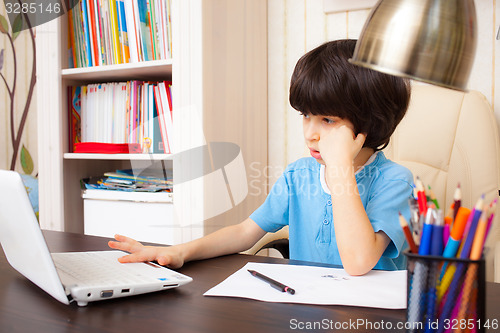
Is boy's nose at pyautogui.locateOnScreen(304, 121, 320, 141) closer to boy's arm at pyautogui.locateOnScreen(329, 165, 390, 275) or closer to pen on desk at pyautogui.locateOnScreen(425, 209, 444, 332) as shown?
boy's arm at pyautogui.locateOnScreen(329, 165, 390, 275)

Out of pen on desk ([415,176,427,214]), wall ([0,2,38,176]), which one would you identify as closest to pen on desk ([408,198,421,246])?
pen on desk ([415,176,427,214])

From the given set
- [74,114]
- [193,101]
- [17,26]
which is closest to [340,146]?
[193,101]

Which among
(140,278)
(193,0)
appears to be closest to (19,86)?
(193,0)

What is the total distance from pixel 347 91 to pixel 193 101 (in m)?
0.75

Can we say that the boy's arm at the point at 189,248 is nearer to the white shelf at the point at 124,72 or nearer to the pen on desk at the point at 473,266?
the pen on desk at the point at 473,266

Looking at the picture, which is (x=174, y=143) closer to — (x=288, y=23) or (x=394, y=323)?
(x=288, y=23)

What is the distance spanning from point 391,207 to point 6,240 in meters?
0.77

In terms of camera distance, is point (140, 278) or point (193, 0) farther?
point (193, 0)

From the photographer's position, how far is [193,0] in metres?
1.58

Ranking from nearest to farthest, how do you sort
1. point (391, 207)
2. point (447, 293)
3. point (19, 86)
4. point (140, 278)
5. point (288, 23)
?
point (447, 293) < point (140, 278) < point (391, 207) < point (288, 23) < point (19, 86)

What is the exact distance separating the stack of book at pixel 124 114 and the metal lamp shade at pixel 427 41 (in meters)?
1.41

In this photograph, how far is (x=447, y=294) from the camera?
441 millimetres

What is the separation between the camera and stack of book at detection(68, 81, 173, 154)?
1804mm

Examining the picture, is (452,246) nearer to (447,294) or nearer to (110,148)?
(447,294)
